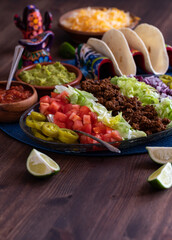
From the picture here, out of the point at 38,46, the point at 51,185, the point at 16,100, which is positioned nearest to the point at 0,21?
the point at 38,46

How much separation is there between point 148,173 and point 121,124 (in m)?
0.42

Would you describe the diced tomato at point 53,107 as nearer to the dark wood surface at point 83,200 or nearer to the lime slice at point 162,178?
the dark wood surface at point 83,200

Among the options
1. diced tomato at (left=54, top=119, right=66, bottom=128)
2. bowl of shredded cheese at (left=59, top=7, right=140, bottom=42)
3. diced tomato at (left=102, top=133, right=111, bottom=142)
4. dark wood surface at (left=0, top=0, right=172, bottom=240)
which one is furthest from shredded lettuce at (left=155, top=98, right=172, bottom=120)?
bowl of shredded cheese at (left=59, top=7, right=140, bottom=42)

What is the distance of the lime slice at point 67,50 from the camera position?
4.89 metres

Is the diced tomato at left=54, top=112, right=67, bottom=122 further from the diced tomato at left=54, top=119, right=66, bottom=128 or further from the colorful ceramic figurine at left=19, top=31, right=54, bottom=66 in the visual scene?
the colorful ceramic figurine at left=19, top=31, right=54, bottom=66

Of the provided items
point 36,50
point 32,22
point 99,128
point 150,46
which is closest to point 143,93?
point 99,128

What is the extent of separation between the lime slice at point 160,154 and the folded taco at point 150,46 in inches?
62.4

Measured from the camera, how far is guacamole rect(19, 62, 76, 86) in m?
3.89

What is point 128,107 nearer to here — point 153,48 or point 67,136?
point 67,136

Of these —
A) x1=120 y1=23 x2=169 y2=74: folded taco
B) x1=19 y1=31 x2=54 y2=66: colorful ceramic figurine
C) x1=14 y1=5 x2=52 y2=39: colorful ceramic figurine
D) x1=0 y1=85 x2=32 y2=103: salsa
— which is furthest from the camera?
x1=14 y1=5 x2=52 y2=39: colorful ceramic figurine

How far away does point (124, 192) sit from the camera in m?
2.65

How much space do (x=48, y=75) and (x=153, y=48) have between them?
4.01 feet

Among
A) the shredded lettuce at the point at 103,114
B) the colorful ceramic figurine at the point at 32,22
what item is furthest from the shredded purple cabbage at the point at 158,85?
the colorful ceramic figurine at the point at 32,22

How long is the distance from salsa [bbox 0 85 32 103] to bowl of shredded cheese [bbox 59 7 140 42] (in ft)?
5.24
